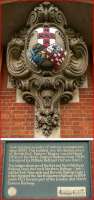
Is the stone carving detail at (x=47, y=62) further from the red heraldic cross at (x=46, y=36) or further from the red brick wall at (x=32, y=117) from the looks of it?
the red brick wall at (x=32, y=117)

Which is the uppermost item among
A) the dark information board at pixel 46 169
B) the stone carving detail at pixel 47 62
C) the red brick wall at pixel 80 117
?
the stone carving detail at pixel 47 62

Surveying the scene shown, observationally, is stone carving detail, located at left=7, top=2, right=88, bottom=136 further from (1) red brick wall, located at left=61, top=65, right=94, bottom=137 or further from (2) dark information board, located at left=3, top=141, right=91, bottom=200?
(2) dark information board, located at left=3, top=141, right=91, bottom=200

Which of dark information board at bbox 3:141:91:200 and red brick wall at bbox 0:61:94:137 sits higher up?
red brick wall at bbox 0:61:94:137

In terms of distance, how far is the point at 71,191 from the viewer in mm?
7266

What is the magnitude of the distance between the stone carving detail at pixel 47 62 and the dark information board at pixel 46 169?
0.38m

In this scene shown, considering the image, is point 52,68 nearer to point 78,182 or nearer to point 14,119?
point 14,119

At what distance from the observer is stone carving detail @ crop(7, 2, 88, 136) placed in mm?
7949

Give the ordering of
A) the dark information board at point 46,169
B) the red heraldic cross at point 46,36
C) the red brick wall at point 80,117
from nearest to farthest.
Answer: the dark information board at point 46,169 < the red brick wall at point 80,117 < the red heraldic cross at point 46,36

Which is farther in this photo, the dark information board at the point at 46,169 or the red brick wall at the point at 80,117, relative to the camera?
the red brick wall at the point at 80,117

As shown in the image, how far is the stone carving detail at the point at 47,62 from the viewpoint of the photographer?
7.95 meters

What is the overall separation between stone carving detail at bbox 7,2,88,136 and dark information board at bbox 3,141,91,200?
383mm

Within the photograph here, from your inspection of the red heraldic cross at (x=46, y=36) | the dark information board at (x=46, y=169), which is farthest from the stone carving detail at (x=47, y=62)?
the dark information board at (x=46, y=169)

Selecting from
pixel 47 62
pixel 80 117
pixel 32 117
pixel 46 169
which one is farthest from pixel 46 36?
pixel 46 169

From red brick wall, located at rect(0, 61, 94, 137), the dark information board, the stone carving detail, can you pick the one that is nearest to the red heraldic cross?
the stone carving detail
